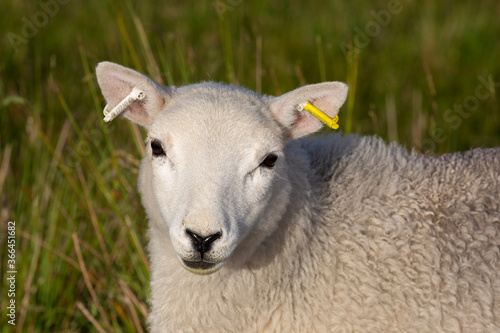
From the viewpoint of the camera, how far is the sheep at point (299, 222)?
304cm

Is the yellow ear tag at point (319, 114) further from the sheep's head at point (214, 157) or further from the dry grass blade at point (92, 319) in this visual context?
the dry grass blade at point (92, 319)

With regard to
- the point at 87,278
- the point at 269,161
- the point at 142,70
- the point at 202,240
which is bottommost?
the point at 87,278

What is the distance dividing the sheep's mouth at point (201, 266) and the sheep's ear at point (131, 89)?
32.3 inches

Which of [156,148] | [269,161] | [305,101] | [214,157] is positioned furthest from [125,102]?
[305,101]

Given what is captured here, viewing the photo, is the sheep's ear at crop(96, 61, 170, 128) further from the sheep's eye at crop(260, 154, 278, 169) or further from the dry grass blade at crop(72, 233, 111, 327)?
the dry grass blade at crop(72, 233, 111, 327)

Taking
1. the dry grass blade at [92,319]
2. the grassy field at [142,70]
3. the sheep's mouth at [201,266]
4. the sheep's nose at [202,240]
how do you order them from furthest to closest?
the grassy field at [142,70]
the dry grass blade at [92,319]
the sheep's mouth at [201,266]
the sheep's nose at [202,240]

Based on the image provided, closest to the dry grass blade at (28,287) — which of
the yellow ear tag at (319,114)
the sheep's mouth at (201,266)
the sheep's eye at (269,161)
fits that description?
the sheep's mouth at (201,266)

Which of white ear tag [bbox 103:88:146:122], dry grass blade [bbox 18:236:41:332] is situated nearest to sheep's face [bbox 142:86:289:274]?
white ear tag [bbox 103:88:146:122]

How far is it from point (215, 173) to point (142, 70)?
2.70 meters

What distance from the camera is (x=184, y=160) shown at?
3020mm

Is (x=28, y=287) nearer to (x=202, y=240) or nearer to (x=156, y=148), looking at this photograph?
(x=156, y=148)

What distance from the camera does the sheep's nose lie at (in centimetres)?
275

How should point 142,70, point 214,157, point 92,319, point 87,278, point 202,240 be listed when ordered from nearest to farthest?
point 202,240
point 214,157
point 92,319
point 87,278
point 142,70

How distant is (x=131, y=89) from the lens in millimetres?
3297
